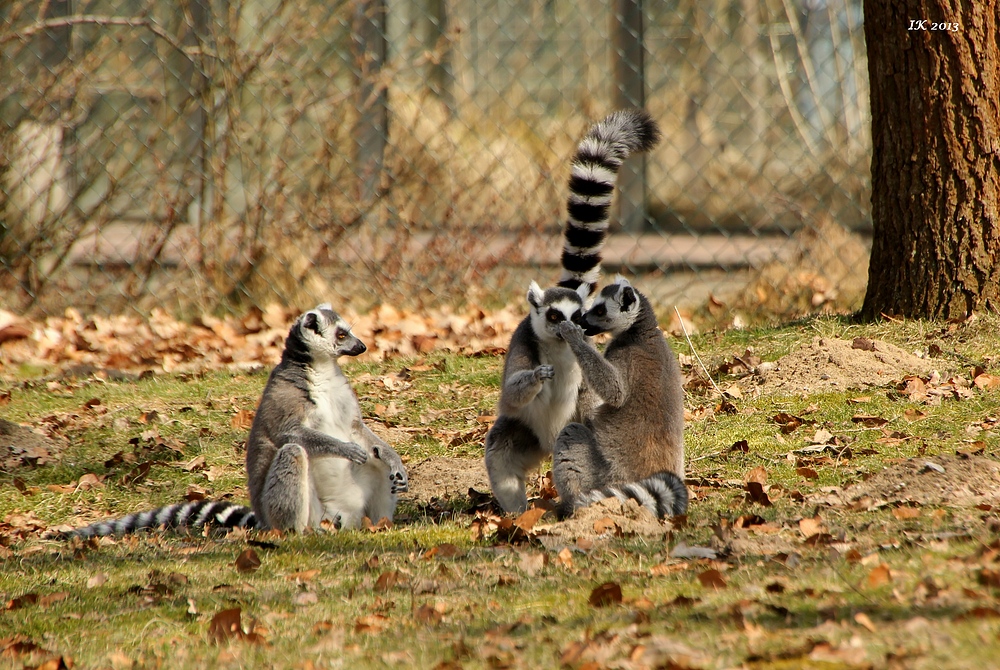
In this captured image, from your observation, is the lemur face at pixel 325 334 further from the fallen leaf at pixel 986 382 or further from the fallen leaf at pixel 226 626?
the fallen leaf at pixel 986 382

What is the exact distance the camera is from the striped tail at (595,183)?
5328 mm

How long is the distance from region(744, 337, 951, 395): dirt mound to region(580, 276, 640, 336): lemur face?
1829mm

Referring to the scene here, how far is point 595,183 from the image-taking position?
5.39 meters

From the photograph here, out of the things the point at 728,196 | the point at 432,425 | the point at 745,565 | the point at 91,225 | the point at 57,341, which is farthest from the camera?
the point at 728,196

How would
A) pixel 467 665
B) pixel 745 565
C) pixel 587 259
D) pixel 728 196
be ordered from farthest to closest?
pixel 728 196, pixel 587 259, pixel 745 565, pixel 467 665

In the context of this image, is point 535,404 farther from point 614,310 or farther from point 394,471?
point 394,471

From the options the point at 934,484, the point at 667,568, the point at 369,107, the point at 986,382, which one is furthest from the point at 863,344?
the point at 369,107

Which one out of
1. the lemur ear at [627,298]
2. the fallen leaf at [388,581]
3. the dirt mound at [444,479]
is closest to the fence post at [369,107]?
the dirt mound at [444,479]

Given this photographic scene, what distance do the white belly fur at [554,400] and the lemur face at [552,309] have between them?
8 cm

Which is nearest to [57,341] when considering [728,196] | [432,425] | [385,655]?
[432,425]

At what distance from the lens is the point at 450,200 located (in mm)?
9250

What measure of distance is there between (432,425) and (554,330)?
1889 mm

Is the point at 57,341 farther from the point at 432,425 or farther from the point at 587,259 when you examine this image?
the point at 587,259

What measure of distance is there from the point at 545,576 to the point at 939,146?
433 cm
